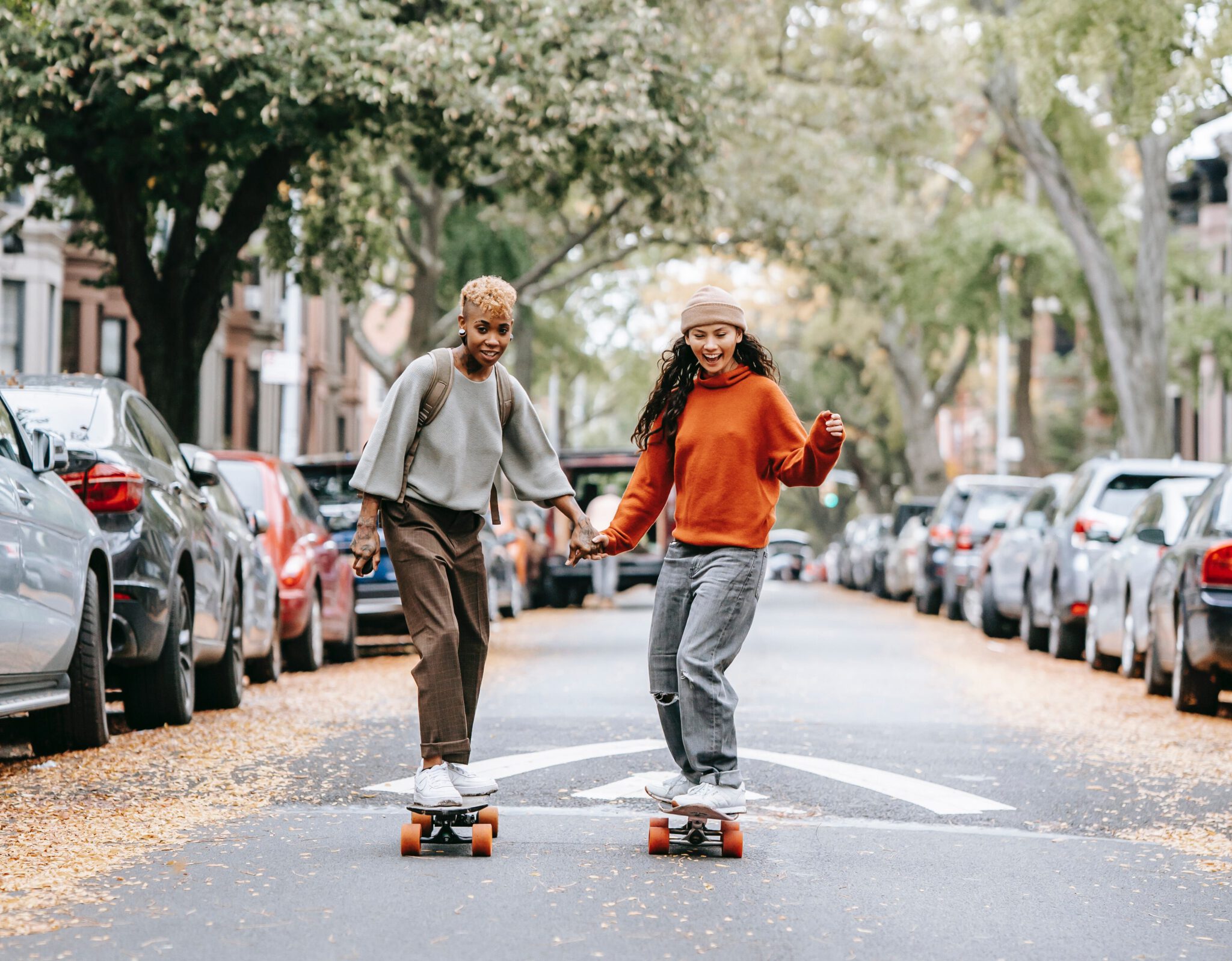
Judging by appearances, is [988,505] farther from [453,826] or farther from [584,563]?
[453,826]

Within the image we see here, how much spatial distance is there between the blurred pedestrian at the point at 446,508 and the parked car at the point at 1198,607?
18.9 feet

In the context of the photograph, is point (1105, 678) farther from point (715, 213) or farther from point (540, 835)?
point (715, 213)

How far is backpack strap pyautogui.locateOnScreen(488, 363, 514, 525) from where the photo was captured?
6.76 metres

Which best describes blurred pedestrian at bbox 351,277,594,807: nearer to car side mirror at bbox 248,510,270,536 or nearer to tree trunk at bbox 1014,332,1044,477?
car side mirror at bbox 248,510,270,536

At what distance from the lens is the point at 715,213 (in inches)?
1110

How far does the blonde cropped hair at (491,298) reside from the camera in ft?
21.5

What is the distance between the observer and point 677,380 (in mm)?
6863

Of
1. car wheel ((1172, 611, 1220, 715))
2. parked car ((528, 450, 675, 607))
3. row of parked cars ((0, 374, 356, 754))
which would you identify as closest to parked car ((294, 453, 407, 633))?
row of parked cars ((0, 374, 356, 754))

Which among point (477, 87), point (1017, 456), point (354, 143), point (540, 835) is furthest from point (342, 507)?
point (1017, 456)

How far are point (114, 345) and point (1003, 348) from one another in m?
23.3

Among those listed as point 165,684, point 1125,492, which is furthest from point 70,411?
point 1125,492

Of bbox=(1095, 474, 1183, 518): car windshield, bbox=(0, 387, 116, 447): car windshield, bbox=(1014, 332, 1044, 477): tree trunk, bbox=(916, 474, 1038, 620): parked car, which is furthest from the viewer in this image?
bbox=(1014, 332, 1044, 477): tree trunk

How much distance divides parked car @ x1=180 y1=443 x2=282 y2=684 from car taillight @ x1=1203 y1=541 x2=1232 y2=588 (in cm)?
548

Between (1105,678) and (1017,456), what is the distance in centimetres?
2700
